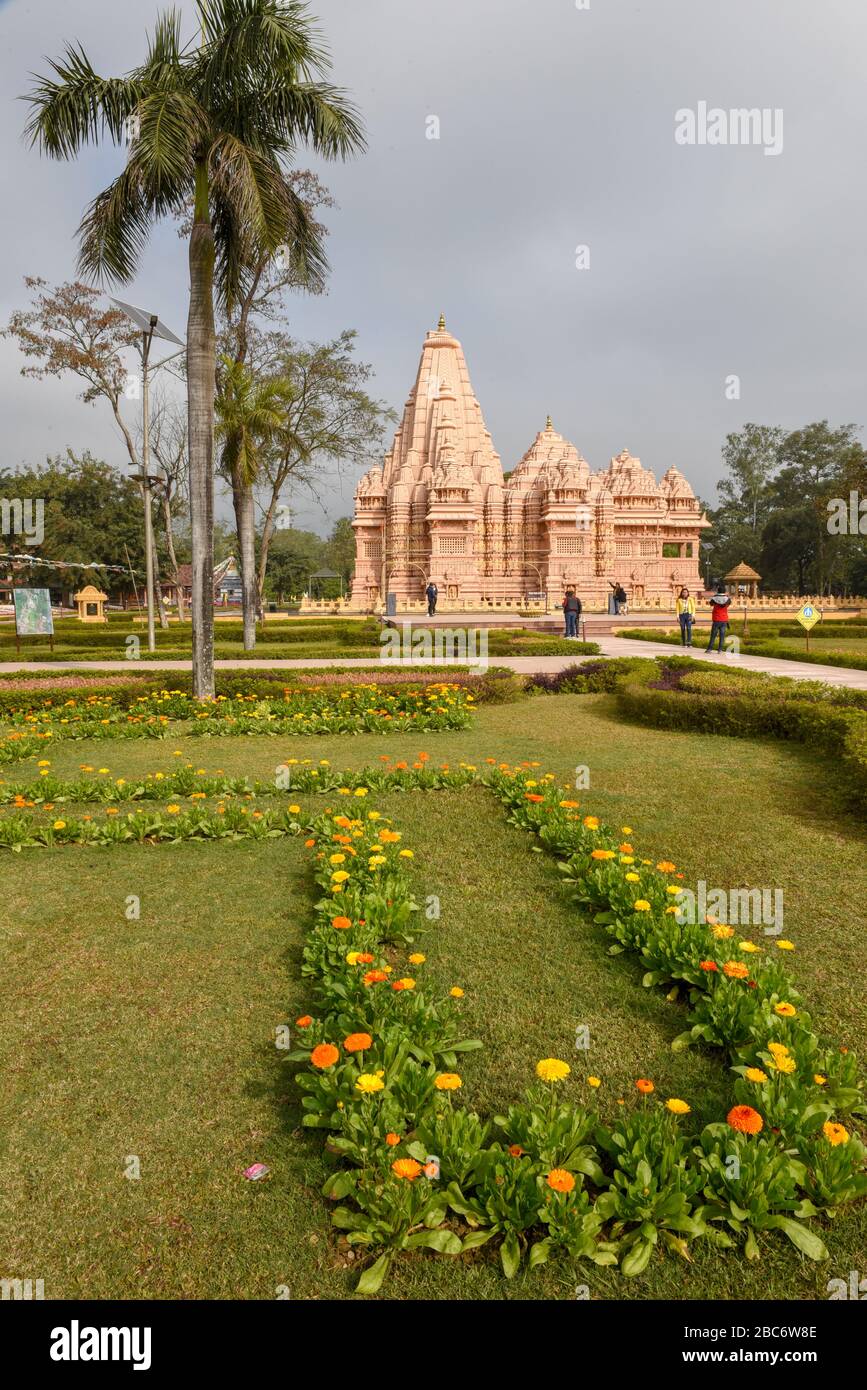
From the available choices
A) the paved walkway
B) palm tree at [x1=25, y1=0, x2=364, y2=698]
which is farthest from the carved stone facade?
palm tree at [x1=25, y1=0, x2=364, y2=698]

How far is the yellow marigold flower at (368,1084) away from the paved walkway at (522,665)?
10902mm

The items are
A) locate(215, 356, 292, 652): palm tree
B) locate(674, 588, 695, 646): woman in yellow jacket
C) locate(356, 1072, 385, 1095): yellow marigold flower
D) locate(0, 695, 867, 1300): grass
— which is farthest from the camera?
locate(674, 588, 695, 646): woman in yellow jacket

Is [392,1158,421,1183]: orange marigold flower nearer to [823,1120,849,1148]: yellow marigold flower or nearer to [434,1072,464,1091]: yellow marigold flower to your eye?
[434,1072,464,1091]: yellow marigold flower

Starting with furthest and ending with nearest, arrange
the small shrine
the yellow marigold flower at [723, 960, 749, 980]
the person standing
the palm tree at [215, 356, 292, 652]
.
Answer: the small shrine, the palm tree at [215, 356, 292, 652], the person standing, the yellow marigold flower at [723, 960, 749, 980]

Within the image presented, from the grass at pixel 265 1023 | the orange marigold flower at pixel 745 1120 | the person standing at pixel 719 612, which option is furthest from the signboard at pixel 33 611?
the orange marigold flower at pixel 745 1120

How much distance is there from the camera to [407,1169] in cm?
195

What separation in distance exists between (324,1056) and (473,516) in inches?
1510

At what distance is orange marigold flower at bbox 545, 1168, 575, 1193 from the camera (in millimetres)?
1947

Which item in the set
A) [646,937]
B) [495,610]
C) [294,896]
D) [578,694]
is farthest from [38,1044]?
[495,610]

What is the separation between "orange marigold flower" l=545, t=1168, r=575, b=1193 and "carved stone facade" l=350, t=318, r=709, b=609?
34.4m

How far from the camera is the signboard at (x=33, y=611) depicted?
15.0 m

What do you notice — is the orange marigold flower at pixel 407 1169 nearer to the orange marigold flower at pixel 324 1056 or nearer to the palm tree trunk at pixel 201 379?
the orange marigold flower at pixel 324 1056

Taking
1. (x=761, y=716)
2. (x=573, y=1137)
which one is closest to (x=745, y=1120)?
(x=573, y=1137)
